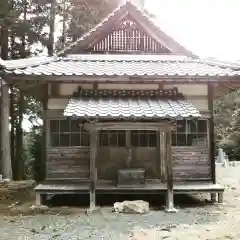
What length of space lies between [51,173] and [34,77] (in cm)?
260

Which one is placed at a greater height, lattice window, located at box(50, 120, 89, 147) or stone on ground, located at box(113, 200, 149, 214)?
lattice window, located at box(50, 120, 89, 147)

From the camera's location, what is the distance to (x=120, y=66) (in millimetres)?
10523

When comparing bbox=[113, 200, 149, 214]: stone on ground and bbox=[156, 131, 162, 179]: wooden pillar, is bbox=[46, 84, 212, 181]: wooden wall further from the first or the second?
bbox=[113, 200, 149, 214]: stone on ground

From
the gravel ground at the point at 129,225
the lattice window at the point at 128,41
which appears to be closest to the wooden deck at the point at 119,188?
the gravel ground at the point at 129,225

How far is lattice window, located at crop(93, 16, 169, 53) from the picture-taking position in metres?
11.9

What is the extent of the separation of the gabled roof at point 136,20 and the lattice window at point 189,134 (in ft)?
8.59

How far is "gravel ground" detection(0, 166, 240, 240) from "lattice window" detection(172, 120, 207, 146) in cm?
184

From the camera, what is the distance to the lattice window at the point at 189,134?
10.4 metres

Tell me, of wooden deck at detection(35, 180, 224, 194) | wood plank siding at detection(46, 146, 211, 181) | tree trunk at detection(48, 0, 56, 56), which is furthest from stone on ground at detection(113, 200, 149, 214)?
tree trunk at detection(48, 0, 56, 56)

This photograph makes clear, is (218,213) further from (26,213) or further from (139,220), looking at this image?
(26,213)

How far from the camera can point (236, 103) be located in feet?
94.2

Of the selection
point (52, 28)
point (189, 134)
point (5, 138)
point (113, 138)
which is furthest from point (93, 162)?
point (52, 28)

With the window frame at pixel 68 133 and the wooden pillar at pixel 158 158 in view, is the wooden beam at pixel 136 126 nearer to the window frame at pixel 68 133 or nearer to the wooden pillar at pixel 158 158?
the wooden pillar at pixel 158 158

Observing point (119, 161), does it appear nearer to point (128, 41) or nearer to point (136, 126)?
point (136, 126)
